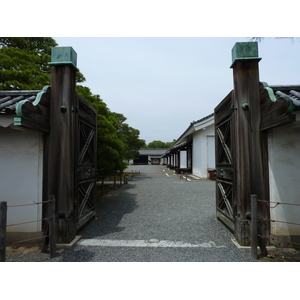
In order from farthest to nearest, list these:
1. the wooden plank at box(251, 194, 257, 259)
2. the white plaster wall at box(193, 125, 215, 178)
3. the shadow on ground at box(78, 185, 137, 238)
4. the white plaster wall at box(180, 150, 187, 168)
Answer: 1. the white plaster wall at box(180, 150, 187, 168)
2. the white plaster wall at box(193, 125, 215, 178)
3. the shadow on ground at box(78, 185, 137, 238)
4. the wooden plank at box(251, 194, 257, 259)

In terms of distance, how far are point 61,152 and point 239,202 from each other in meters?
3.46

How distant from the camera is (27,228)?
396 cm

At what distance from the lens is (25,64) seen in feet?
27.3

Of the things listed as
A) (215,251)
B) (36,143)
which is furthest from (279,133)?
(36,143)

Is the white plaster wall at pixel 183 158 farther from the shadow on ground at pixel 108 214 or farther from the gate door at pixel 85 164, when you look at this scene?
the gate door at pixel 85 164

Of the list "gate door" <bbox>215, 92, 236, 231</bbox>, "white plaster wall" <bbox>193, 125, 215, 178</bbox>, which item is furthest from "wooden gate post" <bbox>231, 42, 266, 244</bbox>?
"white plaster wall" <bbox>193, 125, 215, 178</bbox>

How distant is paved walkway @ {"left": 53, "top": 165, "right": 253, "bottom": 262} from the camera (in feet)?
10.8

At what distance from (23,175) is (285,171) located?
4978 mm

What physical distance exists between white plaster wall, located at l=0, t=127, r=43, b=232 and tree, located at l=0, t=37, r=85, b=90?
12.6ft

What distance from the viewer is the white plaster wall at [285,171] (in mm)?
3729

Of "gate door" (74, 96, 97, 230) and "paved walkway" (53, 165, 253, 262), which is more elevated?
"gate door" (74, 96, 97, 230)

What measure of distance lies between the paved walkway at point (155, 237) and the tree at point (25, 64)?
531 centimetres

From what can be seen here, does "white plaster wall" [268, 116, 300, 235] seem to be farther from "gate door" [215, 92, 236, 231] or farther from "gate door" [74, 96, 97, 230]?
"gate door" [74, 96, 97, 230]

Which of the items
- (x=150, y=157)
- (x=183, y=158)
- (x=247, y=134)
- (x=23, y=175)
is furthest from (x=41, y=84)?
(x=150, y=157)
